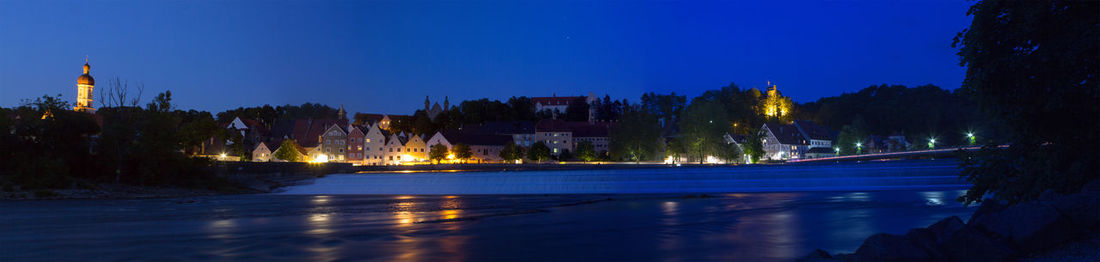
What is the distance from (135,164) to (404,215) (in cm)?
2597

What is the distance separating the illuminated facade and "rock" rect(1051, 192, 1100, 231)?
109 m

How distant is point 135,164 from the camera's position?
Answer: 137ft

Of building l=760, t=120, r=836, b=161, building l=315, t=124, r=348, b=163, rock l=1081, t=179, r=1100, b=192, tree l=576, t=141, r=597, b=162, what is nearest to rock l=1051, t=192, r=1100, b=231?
rock l=1081, t=179, r=1100, b=192

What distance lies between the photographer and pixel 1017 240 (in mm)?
10156

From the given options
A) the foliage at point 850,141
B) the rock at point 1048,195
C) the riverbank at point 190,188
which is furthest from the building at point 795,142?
the rock at point 1048,195

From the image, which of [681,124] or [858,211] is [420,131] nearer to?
[681,124]

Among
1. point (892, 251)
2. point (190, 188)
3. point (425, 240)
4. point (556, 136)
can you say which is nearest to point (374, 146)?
point (556, 136)

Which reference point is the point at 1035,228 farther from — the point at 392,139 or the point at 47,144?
the point at 392,139

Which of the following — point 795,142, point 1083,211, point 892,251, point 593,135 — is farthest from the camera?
point 593,135

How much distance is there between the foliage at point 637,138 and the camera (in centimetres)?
9138

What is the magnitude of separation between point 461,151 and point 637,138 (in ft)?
78.9

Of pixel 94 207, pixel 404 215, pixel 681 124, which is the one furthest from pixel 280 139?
pixel 404 215

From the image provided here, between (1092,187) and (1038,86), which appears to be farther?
(1038,86)

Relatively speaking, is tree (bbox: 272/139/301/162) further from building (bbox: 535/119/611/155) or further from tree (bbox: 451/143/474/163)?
building (bbox: 535/119/611/155)
